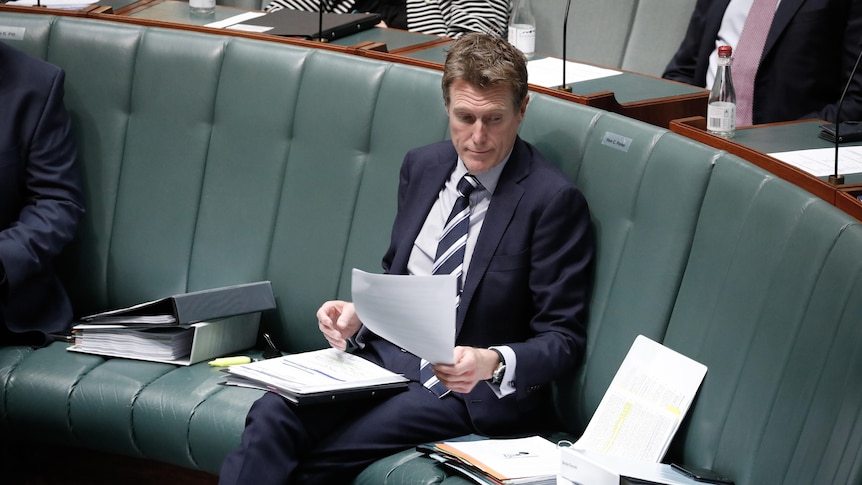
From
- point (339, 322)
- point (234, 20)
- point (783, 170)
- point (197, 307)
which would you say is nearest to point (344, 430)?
point (339, 322)

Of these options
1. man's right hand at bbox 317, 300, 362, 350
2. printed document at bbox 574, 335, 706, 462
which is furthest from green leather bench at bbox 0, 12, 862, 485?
man's right hand at bbox 317, 300, 362, 350

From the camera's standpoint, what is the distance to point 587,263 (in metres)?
2.33

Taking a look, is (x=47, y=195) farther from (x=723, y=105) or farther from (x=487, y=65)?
(x=723, y=105)

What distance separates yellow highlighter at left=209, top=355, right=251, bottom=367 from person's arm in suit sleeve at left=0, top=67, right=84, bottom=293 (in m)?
0.52

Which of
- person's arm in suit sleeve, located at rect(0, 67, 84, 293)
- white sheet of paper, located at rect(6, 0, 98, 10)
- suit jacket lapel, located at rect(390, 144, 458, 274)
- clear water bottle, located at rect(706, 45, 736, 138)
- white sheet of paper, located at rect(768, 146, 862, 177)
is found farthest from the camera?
white sheet of paper, located at rect(6, 0, 98, 10)

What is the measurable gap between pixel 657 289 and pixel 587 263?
0.17 m

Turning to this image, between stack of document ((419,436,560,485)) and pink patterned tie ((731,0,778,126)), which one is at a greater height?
pink patterned tie ((731,0,778,126))

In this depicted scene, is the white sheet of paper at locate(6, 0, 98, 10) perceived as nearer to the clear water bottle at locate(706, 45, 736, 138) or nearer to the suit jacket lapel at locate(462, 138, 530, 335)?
the suit jacket lapel at locate(462, 138, 530, 335)

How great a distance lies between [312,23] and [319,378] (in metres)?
1.28

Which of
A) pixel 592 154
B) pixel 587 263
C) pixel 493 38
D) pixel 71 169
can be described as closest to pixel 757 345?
pixel 587 263

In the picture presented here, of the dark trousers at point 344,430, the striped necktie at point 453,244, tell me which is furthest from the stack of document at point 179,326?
the striped necktie at point 453,244

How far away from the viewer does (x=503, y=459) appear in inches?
84.4

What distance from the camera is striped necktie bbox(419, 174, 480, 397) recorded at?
233 centimetres

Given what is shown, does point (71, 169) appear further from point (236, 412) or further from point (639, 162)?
point (639, 162)
